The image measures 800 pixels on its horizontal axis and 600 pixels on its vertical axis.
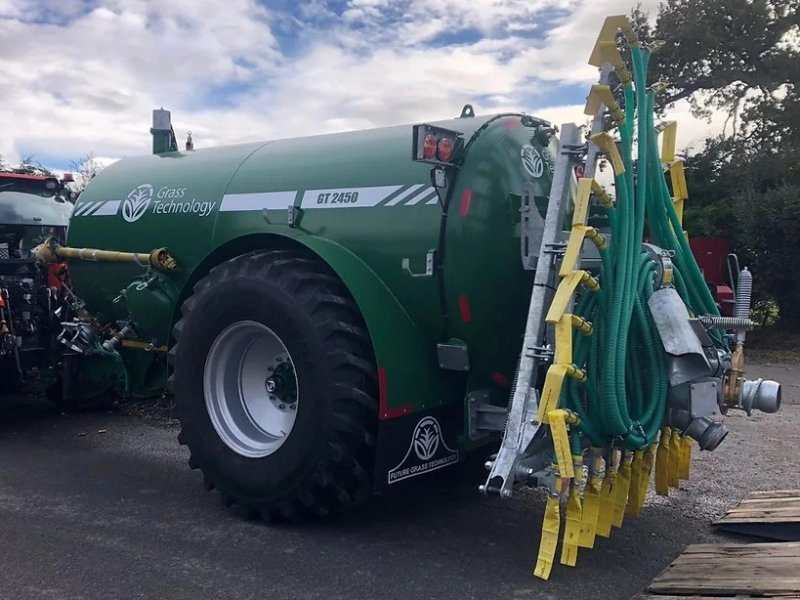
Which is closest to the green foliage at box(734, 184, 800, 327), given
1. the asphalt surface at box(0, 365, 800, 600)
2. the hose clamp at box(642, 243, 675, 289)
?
the asphalt surface at box(0, 365, 800, 600)

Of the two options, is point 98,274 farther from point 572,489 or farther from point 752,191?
point 752,191

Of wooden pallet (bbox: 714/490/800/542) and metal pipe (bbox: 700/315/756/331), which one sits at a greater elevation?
metal pipe (bbox: 700/315/756/331)

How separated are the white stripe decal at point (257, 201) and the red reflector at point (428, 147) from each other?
0.93 meters

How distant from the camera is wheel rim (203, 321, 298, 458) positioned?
13.3 feet

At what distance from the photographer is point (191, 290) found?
4.47 m

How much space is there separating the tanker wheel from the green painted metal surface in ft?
0.46

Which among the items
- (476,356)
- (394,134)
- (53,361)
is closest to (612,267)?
(476,356)

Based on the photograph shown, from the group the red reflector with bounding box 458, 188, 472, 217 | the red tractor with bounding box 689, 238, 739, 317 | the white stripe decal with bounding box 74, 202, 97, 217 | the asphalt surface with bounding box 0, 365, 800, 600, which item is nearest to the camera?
the asphalt surface with bounding box 0, 365, 800, 600

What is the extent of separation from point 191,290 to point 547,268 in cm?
216

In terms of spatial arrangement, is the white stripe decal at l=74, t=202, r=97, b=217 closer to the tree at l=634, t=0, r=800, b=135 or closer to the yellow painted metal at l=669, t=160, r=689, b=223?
the yellow painted metal at l=669, t=160, r=689, b=223

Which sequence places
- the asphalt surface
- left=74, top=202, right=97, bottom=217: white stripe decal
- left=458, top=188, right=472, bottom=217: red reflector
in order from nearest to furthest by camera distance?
the asphalt surface → left=458, top=188, right=472, bottom=217: red reflector → left=74, top=202, right=97, bottom=217: white stripe decal

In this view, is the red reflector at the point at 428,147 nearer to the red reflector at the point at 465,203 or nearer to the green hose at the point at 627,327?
the red reflector at the point at 465,203

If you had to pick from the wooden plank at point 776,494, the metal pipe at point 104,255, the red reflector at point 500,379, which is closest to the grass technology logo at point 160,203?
the metal pipe at point 104,255

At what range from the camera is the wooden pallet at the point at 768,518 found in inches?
147
